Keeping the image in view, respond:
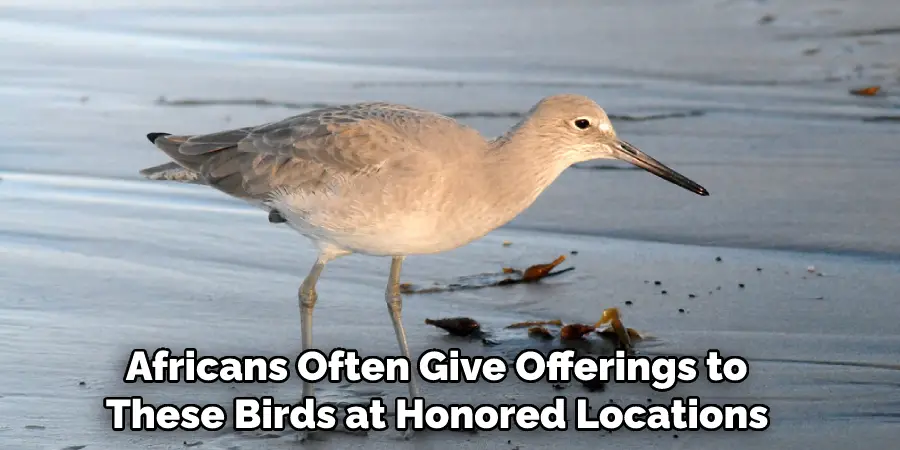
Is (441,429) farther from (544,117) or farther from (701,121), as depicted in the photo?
(701,121)

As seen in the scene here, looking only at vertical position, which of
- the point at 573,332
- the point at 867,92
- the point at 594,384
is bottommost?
the point at 594,384

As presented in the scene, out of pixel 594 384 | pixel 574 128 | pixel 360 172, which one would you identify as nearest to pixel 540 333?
pixel 594 384

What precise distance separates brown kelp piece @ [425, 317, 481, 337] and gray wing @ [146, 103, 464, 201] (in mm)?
799

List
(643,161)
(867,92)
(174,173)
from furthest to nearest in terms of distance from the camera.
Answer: (867,92) → (174,173) → (643,161)

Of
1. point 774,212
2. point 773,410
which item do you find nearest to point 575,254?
point 774,212

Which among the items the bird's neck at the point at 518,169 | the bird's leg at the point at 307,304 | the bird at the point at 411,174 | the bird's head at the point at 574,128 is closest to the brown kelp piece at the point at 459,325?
the bird at the point at 411,174

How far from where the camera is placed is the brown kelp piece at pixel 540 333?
5.82m

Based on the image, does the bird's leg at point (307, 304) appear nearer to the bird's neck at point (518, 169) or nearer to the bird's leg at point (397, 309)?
the bird's leg at point (397, 309)

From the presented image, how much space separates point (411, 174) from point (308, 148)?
0.55 metres

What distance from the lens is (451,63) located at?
37.8 feet

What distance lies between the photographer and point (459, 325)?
588 centimetres

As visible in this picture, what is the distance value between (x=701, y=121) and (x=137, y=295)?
4420 mm

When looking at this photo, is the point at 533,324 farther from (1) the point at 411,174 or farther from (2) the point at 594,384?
(1) the point at 411,174

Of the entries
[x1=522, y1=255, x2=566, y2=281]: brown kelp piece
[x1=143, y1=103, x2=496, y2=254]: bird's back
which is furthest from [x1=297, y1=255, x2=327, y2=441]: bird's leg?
[x1=522, y1=255, x2=566, y2=281]: brown kelp piece
